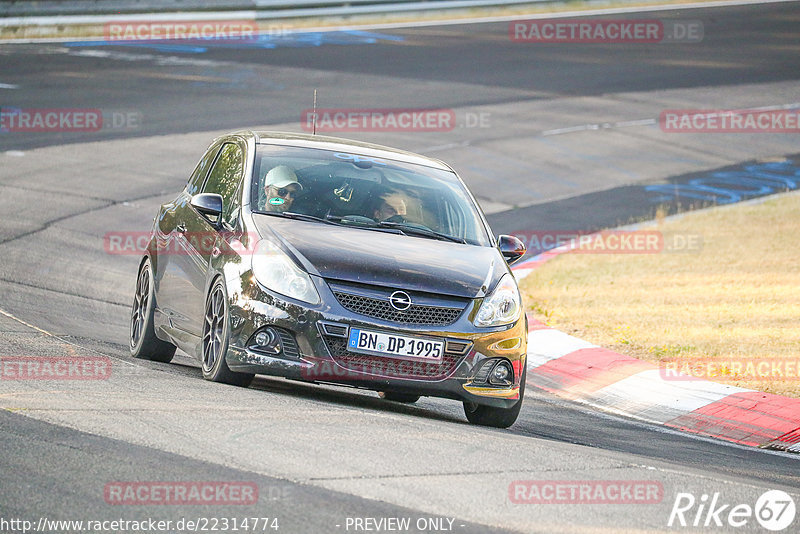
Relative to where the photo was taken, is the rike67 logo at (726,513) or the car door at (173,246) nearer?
the rike67 logo at (726,513)

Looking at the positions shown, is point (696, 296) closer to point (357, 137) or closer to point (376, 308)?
point (376, 308)

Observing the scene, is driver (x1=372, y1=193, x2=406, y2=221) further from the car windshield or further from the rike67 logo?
the rike67 logo

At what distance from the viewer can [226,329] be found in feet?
26.2

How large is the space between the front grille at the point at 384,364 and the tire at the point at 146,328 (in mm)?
2428

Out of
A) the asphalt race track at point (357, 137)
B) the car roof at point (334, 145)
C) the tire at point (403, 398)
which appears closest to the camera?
the asphalt race track at point (357, 137)

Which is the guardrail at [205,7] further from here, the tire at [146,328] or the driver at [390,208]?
the driver at [390,208]

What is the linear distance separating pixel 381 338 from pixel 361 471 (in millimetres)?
1772

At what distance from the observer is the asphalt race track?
19.1 feet

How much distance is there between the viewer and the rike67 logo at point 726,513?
589 centimetres

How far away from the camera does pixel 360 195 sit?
351 inches

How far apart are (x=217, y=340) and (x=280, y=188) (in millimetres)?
1213

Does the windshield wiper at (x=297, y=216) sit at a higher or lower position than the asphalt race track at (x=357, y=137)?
higher

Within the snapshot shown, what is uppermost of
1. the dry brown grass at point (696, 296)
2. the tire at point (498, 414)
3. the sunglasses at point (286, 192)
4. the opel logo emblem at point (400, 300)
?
the sunglasses at point (286, 192)

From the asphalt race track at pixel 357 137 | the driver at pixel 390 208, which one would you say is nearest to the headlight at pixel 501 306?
the asphalt race track at pixel 357 137
